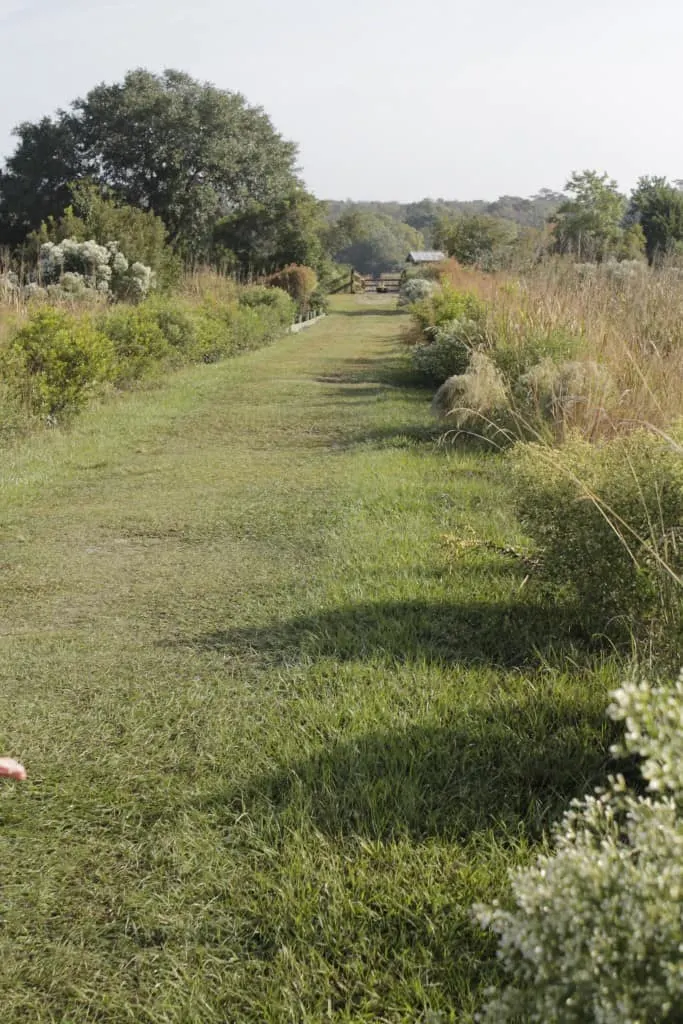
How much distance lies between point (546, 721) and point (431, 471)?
420cm

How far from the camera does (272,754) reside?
117 inches

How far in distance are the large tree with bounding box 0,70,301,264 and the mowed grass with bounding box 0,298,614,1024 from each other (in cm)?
3176

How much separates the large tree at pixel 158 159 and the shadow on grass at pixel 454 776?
3398 centimetres

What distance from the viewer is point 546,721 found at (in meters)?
3.04

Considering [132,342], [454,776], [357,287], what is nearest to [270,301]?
[132,342]

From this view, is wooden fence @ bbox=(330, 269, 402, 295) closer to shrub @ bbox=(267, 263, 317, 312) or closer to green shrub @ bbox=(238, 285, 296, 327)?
shrub @ bbox=(267, 263, 317, 312)

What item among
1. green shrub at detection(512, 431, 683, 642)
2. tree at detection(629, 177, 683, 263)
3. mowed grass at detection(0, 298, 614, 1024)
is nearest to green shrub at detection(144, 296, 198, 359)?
mowed grass at detection(0, 298, 614, 1024)

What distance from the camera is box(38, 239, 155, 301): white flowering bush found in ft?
51.9

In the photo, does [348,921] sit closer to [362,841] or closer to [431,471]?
[362,841]

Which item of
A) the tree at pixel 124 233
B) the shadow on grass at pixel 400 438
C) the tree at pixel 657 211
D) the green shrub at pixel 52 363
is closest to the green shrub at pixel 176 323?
the green shrub at pixel 52 363

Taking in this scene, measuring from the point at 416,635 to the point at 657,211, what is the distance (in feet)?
162

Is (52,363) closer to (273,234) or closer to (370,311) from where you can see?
(273,234)

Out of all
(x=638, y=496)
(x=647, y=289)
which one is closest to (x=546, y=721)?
(x=638, y=496)

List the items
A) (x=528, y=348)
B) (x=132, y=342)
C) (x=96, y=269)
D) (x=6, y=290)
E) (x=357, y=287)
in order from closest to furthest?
(x=528, y=348)
(x=6, y=290)
(x=132, y=342)
(x=96, y=269)
(x=357, y=287)
